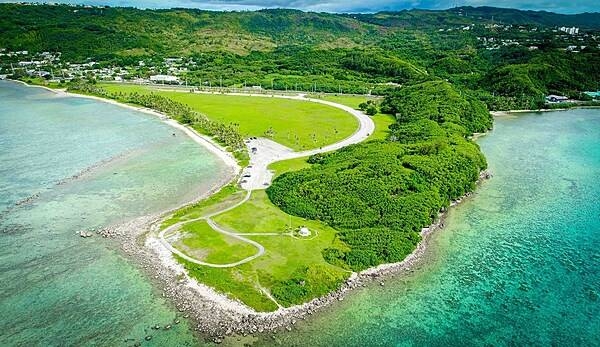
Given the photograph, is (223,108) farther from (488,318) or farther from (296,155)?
(488,318)

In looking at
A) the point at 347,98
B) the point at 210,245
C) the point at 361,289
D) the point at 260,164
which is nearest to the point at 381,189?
the point at 361,289

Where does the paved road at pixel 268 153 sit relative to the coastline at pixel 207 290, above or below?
above

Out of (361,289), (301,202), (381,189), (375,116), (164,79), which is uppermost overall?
(164,79)

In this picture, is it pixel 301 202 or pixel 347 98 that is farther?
pixel 347 98

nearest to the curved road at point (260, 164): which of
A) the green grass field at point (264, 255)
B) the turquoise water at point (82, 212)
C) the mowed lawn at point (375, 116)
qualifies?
the green grass field at point (264, 255)

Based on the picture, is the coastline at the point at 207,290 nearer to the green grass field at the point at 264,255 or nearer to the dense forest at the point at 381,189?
the green grass field at the point at 264,255

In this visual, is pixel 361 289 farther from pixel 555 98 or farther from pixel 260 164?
pixel 555 98

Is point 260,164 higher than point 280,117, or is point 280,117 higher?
point 280,117
